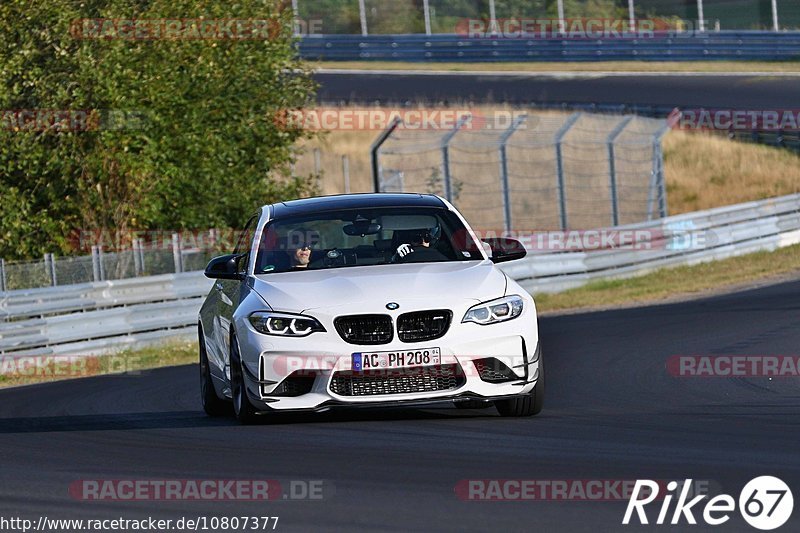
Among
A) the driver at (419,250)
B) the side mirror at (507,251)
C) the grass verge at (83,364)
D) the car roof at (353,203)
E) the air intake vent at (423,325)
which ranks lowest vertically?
the grass verge at (83,364)

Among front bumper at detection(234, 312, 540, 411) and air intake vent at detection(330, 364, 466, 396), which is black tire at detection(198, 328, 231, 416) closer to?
front bumper at detection(234, 312, 540, 411)

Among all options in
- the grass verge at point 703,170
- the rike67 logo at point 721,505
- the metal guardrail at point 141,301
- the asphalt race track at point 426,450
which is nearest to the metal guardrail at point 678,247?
the metal guardrail at point 141,301

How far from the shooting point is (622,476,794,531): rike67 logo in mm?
6117

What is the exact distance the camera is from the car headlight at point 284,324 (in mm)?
9320

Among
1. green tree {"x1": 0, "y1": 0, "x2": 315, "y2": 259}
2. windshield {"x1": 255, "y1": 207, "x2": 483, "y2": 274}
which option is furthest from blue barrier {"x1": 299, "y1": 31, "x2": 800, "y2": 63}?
windshield {"x1": 255, "y1": 207, "x2": 483, "y2": 274}

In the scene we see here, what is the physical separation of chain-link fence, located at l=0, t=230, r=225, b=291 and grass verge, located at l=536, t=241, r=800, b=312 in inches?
218

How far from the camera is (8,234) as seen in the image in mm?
24984

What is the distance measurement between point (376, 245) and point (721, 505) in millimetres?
4503

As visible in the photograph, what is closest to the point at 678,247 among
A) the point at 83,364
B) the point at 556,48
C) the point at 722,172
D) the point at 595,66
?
the point at 83,364

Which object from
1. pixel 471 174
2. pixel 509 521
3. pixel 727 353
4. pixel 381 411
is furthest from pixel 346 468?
pixel 471 174

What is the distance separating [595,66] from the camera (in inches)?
1773

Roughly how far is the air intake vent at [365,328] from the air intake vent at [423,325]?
7 centimetres

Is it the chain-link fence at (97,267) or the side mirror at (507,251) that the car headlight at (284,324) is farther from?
the chain-link fence at (97,267)

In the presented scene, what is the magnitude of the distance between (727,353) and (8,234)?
46.8 ft
